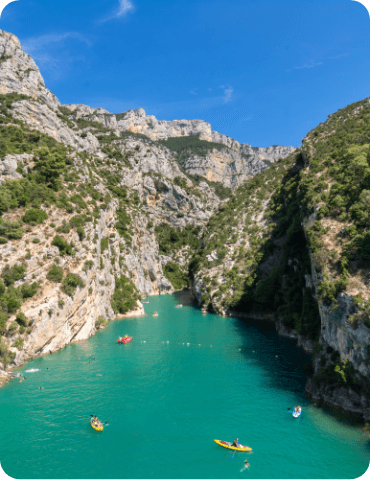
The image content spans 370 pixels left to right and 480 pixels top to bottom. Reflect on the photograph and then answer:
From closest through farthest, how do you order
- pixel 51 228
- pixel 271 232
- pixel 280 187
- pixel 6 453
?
1. pixel 6 453
2. pixel 51 228
3. pixel 271 232
4. pixel 280 187

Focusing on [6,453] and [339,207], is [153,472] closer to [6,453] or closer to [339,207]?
[6,453]

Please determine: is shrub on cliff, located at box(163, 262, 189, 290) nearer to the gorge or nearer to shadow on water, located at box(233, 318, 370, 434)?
the gorge

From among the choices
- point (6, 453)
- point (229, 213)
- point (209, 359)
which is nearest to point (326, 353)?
point (209, 359)

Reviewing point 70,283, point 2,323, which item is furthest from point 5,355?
point 70,283

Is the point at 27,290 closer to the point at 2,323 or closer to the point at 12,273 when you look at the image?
the point at 12,273

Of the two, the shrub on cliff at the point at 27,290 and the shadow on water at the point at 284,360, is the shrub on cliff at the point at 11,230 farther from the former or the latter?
the shadow on water at the point at 284,360
